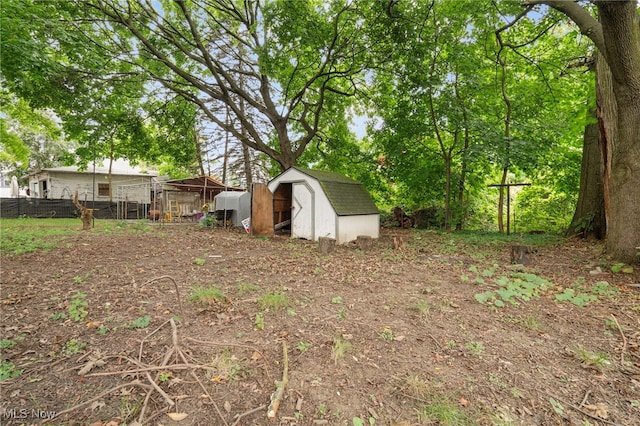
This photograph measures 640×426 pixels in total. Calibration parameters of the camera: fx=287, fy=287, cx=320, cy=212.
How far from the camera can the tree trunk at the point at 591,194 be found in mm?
7641

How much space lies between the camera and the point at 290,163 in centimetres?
1173

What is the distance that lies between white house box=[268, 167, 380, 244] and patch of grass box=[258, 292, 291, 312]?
190 inches

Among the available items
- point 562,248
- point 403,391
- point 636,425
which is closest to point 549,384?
point 636,425

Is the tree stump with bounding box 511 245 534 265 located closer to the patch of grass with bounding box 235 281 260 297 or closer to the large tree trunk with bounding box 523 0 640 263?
the large tree trunk with bounding box 523 0 640 263

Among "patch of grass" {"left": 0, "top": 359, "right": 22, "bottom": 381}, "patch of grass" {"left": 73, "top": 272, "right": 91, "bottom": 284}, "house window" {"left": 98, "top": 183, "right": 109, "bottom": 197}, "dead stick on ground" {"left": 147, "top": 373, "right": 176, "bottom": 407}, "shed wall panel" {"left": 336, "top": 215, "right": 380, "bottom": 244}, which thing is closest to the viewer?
"dead stick on ground" {"left": 147, "top": 373, "right": 176, "bottom": 407}

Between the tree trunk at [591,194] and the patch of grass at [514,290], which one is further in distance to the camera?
the tree trunk at [591,194]

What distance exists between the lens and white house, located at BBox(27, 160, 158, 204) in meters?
19.4

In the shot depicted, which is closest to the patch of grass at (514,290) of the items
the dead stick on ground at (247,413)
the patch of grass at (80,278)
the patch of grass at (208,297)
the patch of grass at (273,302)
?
the patch of grass at (273,302)

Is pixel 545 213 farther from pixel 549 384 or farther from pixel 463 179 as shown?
pixel 549 384

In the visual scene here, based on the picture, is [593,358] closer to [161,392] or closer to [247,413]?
[247,413]

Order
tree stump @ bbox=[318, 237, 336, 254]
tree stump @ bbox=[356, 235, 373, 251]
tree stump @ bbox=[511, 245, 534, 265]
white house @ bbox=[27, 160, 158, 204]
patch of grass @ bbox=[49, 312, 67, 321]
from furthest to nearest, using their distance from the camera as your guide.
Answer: white house @ bbox=[27, 160, 158, 204], tree stump @ bbox=[356, 235, 373, 251], tree stump @ bbox=[318, 237, 336, 254], tree stump @ bbox=[511, 245, 534, 265], patch of grass @ bbox=[49, 312, 67, 321]

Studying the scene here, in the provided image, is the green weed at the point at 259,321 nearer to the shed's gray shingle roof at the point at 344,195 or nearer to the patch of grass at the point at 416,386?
the patch of grass at the point at 416,386

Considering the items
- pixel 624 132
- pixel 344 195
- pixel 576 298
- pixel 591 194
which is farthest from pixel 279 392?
pixel 591 194

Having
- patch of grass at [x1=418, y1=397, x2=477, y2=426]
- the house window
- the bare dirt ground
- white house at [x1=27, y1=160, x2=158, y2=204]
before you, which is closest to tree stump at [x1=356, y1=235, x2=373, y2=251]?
the bare dirt ground
